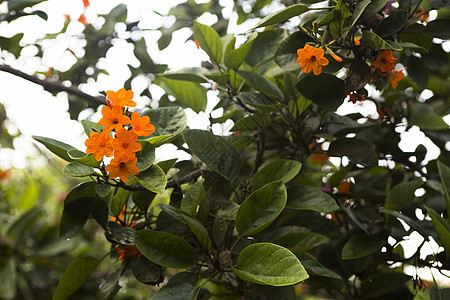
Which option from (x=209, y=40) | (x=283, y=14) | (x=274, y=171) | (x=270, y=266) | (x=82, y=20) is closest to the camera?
(x=270, y=266)

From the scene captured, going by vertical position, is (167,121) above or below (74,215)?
above

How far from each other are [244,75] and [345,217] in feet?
1.42

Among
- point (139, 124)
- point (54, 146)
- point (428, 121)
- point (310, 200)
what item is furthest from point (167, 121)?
point (428, 121)

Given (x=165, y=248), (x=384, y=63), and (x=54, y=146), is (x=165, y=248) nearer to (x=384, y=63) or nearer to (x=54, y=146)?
(x=54, y=146)

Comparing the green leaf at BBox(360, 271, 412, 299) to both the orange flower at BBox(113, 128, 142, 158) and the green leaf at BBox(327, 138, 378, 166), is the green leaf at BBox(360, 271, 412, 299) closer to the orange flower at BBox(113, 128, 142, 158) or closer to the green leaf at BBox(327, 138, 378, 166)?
the green leaf at BBox(327, 138, 378, 166)

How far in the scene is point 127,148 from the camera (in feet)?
2.20

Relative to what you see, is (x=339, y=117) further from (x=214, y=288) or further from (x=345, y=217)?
(x=214, y=288)

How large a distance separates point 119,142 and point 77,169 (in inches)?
3.4

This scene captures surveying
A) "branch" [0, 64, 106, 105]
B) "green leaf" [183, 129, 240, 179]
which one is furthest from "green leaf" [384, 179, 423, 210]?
"branch" [0, 64, 106, 105]

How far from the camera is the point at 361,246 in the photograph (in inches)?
34.5

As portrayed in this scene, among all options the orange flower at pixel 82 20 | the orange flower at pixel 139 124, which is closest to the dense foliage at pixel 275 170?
the orange flower at pixel 139 124

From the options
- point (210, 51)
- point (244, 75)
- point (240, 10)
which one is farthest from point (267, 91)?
point (240, 10)

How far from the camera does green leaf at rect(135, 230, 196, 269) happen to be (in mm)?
717

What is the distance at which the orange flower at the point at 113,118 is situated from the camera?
0.69m
